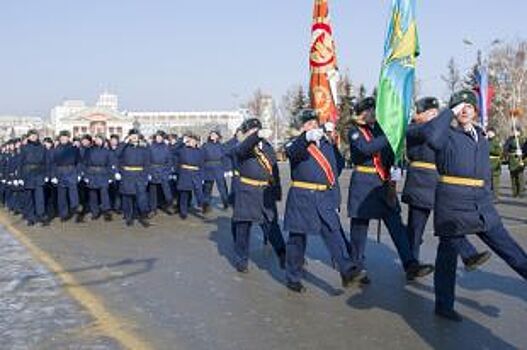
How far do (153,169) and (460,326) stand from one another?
978 centimetres

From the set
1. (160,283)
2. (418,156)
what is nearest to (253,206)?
(160,283)

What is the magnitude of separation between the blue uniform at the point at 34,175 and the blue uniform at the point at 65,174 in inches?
7.1

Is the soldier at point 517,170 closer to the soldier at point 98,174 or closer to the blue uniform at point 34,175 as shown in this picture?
the soldier at point 98,174

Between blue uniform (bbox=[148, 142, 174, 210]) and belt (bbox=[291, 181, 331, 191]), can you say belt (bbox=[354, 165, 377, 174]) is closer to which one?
belt (bbox=[291, 181, 331, 191])

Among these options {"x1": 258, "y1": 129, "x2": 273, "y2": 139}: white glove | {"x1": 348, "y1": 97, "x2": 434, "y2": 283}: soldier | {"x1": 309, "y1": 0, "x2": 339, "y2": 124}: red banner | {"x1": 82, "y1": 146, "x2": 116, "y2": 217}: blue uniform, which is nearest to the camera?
{"x1": 348, "y1": 97, "x2": 434, "y2": 283}: soldier

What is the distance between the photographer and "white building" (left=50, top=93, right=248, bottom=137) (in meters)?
96.7

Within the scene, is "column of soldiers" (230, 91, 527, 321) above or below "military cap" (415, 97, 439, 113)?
below

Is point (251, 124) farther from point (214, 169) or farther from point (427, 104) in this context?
point (214, 169)

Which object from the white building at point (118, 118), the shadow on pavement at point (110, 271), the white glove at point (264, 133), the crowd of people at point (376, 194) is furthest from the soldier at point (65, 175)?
the white building at point (118, 118)

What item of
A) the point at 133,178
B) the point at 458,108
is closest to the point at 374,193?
the point at 458,108

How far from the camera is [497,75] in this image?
191 feet

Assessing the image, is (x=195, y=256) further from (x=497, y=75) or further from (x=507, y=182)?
(x=497, y=75)

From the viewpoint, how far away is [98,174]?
14555mm

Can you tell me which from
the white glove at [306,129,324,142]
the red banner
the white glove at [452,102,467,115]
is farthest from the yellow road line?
the red banner
